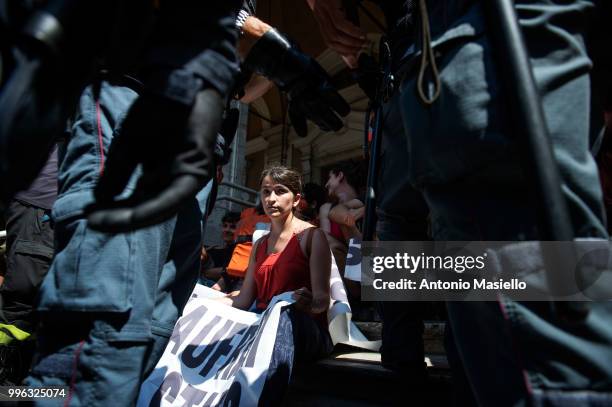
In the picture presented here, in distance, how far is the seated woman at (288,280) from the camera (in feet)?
6.44

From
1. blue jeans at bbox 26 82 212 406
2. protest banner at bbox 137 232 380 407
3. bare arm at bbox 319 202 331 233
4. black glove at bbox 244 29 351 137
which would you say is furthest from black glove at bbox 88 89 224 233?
bare arm at bbox 319 202 331 233

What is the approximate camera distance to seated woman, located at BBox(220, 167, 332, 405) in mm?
1963

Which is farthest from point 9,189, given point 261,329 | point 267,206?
point 267,206

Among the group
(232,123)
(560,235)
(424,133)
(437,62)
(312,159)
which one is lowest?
(560,235)

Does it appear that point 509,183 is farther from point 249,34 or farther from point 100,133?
point 100,133

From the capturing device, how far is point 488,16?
805 mm

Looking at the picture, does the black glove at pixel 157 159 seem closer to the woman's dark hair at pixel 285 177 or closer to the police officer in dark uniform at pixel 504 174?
the police officer in dark uniform at pixel 504 174

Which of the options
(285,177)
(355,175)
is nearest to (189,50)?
(285,177)

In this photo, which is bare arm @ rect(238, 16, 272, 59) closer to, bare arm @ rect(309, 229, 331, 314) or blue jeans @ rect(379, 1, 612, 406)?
blue jeans @ rect(379, 1, 612, 406)

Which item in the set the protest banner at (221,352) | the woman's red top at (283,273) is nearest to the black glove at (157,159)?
the protest banner at (221,352)

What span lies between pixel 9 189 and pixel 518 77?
35.3 inches

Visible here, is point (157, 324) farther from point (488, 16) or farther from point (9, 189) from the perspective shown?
point (488, 16)

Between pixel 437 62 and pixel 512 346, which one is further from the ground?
pixel 437 62

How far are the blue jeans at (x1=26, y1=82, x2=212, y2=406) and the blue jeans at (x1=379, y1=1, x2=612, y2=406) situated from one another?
770mm
